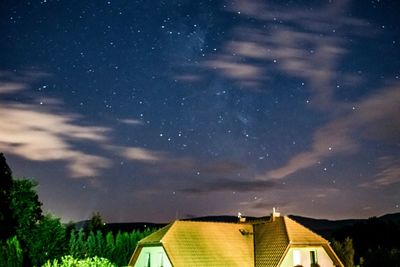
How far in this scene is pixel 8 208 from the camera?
44.8 metres

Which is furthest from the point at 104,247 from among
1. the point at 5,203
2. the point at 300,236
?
the point at 300,236

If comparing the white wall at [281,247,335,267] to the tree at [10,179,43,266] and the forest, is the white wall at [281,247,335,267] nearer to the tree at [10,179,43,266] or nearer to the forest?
the forest

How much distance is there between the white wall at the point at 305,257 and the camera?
3822 centimetres

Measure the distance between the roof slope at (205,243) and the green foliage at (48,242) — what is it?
6961 millimetres

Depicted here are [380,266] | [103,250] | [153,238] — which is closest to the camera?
[153,238]

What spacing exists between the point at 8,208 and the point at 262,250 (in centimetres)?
2274

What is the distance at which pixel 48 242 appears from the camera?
40281mm

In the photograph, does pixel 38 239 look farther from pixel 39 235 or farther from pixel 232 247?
pixel 232 247

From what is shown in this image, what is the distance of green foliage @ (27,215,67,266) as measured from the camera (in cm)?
3984

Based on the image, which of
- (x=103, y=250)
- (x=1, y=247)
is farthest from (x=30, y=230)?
(x=1, y=247)

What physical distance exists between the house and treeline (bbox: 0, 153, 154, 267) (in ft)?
12.8

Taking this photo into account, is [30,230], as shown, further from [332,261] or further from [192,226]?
[332,261]

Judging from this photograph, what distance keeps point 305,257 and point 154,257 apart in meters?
11.7

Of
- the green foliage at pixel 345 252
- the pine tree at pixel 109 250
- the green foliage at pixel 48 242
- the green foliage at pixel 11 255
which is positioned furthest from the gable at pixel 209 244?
the green foliage at pixel 345 252
